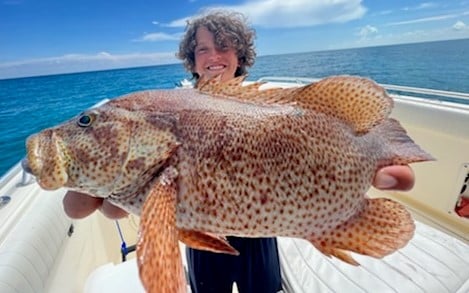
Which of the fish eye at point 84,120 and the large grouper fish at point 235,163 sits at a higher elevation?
the fish eye at point 84,120

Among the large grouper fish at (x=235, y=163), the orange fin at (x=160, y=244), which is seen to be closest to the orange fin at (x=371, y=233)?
the large grouper fish at (x=235, y=163)

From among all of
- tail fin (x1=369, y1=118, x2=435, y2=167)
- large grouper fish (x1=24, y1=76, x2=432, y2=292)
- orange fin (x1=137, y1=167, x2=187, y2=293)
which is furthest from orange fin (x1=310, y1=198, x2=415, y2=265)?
orange fin (x1=137, y1=167, x2=187, y2=293)

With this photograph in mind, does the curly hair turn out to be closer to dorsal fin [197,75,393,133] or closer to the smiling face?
the smiling face

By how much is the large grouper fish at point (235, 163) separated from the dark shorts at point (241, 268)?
1012 millimetres

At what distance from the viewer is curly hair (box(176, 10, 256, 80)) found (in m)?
2.38

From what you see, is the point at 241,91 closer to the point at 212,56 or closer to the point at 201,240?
the point at 201,240

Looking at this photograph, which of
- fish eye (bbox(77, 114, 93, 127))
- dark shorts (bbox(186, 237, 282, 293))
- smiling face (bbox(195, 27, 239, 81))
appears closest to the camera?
fish eye (bbox(77, 114, 93, 127))

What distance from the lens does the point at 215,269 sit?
1.92 metres

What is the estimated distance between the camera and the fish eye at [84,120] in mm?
1001

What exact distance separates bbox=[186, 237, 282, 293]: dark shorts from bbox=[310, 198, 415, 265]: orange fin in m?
0.98

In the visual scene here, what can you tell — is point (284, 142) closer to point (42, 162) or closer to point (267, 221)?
point (267, 221)

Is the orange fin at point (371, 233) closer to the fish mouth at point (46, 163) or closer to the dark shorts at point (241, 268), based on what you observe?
the fish mouth at point (46, 163)

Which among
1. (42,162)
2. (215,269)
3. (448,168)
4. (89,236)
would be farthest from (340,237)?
(448,168)

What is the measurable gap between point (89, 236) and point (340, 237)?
8.47ft
